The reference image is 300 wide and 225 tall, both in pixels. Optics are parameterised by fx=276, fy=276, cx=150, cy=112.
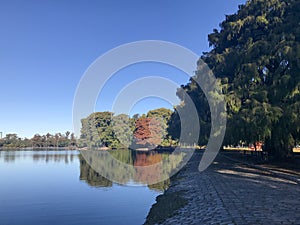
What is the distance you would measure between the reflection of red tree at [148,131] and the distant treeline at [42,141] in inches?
1870

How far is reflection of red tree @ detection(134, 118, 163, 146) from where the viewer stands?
77.4 metres

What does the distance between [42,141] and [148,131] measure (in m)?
61.6

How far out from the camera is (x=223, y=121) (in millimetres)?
16516

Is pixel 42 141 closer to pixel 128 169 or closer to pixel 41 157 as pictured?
pixel 41 157

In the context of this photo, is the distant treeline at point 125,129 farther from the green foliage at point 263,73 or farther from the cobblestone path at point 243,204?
the cobblestone path at point 243,204

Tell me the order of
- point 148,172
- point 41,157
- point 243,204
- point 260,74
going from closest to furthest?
point 243,204
point 260,74
point 148,172
point 41,157

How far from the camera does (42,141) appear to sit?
393ft

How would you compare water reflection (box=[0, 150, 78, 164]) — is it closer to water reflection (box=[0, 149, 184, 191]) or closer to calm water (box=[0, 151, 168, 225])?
water reflection (box=[0, 149, 184, 191])

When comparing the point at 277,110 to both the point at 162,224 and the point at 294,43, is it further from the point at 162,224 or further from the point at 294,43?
the point at 162,224

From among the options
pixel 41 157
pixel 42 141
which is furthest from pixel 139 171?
pixel 42 141

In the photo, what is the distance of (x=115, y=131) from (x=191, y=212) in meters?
76.2

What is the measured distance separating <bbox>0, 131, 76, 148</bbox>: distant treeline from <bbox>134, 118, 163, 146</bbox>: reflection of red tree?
47493mm

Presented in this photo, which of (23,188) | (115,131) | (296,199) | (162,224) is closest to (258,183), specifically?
(296,199)

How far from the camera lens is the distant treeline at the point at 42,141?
11438 centimetres
